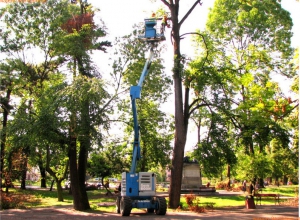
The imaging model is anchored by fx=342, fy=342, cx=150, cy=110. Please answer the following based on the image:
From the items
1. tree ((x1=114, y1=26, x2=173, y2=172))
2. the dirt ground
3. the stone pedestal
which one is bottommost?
the dirt ground

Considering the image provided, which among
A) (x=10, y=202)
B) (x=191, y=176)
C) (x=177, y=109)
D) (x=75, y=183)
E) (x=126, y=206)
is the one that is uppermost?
(x=177, y=109)

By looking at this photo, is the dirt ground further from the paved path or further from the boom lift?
the boom lift

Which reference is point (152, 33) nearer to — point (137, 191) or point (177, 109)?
point (177, 109)

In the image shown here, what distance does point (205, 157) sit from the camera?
20266 mm

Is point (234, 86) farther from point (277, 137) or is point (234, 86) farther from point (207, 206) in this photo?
point (207, 206)

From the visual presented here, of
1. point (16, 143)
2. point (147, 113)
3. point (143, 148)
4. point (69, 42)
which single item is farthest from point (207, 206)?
point (69, 42)

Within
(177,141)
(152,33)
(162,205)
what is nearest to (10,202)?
(162,205)

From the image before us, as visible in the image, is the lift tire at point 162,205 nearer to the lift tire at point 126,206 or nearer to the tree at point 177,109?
the lift tire at point 126,206

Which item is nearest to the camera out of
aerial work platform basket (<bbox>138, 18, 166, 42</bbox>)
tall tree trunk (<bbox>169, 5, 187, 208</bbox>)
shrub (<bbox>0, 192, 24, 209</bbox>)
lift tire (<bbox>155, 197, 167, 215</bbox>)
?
lift tire (<bbox>155, 197, 167, 215</bbox>)

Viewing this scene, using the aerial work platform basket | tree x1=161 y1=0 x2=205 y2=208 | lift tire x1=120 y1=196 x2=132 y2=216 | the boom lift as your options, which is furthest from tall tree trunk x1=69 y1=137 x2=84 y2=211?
the aerial work platform basket


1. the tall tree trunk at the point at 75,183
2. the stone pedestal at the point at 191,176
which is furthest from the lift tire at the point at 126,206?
the stone pedestal at the point at 191,176

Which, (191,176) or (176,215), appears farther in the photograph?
(191,176)

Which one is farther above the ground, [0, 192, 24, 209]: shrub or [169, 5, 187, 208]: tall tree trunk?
[169, 5, 187, 208]: tall tree trunk

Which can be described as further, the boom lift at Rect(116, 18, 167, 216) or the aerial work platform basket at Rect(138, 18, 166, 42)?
the aerial work platform basket at Rect(138, 18, 166, 42)
